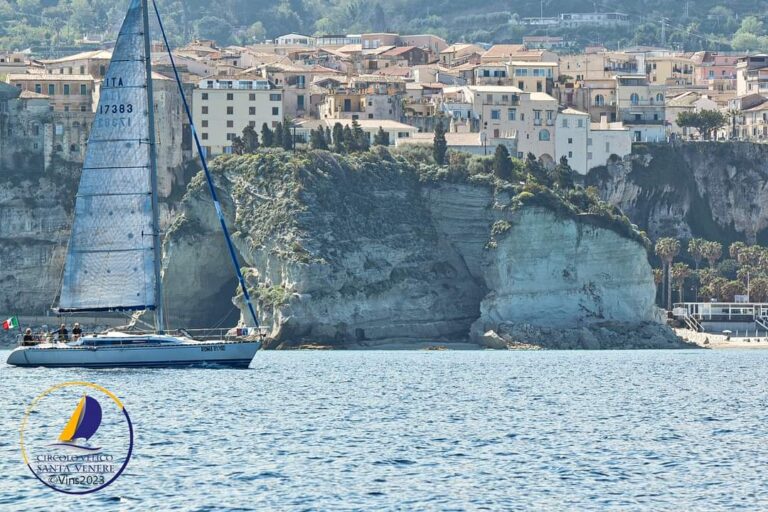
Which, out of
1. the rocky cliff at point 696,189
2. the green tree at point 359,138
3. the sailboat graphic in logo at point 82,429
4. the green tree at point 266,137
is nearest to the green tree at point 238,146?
the green tree at point 266,137

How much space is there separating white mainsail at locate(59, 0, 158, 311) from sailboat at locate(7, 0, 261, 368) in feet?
0.12

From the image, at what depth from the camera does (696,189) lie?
143 meters

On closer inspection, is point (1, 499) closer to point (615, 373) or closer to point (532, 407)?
point (532, 407)

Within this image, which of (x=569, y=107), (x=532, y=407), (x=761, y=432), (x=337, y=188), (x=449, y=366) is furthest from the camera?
(x=569, y=107)

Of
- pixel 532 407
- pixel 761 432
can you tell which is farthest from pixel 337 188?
pixel 761 432

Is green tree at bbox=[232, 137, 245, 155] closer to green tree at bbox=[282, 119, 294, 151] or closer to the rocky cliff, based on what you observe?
green tree at bbox=[282, 119, 294, 151]

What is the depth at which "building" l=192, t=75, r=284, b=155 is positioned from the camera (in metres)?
133

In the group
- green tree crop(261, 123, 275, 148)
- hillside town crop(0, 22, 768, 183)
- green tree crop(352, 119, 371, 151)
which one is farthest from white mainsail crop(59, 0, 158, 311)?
green tree crop(352, 119, 371, 151)

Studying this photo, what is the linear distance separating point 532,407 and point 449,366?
27547 mm

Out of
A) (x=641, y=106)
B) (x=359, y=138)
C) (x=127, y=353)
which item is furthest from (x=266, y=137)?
(x=127, y=353)

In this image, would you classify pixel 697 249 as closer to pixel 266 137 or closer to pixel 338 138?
pixel 338 138

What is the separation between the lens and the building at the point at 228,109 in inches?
5246

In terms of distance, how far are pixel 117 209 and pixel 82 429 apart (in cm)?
2814

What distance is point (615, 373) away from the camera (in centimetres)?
8288
